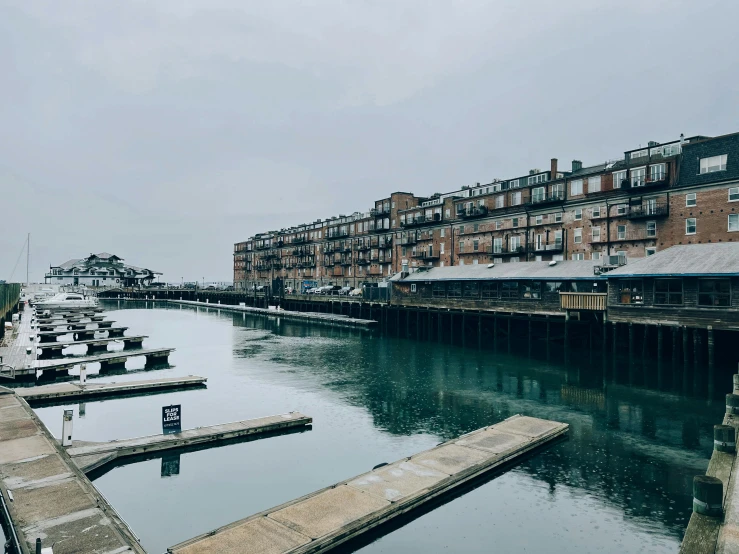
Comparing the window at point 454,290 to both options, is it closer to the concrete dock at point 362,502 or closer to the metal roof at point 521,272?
the metal roof at point 521,272

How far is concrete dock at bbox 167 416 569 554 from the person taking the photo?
38.4 feet

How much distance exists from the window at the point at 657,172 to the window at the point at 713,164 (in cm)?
387

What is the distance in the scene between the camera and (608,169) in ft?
211

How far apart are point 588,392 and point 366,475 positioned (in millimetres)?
21650

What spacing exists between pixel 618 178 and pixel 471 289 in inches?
927

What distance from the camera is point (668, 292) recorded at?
41500mm

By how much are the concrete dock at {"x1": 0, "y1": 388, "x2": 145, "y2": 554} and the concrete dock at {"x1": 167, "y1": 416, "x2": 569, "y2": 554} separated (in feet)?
5.01

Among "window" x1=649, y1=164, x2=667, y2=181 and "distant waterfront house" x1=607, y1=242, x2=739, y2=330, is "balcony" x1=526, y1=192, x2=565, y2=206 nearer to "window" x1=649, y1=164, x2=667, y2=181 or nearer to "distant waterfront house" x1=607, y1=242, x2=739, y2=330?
"window" x1=649, y1=164, x2=667, y2=181

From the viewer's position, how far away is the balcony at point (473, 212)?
8166 cm

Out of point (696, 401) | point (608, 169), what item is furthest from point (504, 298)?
point (696, 401)

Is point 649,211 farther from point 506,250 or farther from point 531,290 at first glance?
point 506,250

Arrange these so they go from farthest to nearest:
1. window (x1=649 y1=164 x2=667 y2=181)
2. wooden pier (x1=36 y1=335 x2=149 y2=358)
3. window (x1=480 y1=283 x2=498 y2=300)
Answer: window (x1=480 y1=283 x2=498 y2=300)
window (x1=649 y1=164 x2=667 y2=181)
wooden pier (x1=36 y1=335 x2=149 y2=358)

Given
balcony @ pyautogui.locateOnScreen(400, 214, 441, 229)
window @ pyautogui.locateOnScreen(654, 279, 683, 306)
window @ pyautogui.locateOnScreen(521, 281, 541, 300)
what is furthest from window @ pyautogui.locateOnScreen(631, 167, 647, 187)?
balcony @ pyautogui.locateOnScreen(400, 214, 441, 229)

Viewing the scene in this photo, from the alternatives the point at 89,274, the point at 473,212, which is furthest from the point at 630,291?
the point at 89,274
